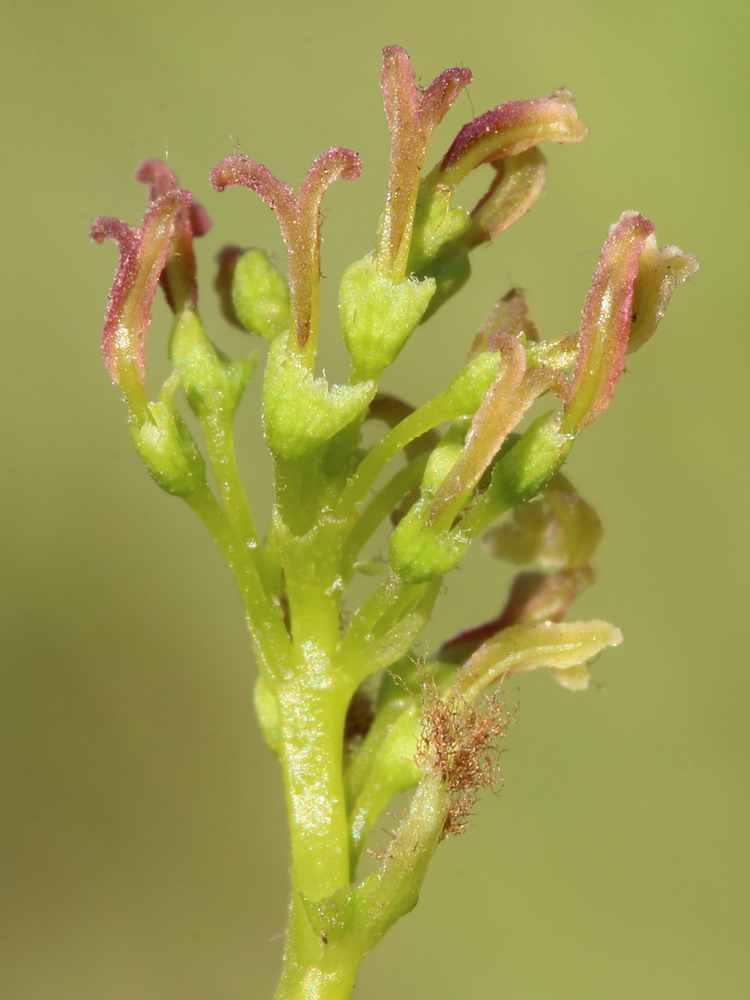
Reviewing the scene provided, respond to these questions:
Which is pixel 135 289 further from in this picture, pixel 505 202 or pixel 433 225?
pixel 505 202

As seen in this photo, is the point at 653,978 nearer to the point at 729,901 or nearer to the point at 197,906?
the point at 729,901

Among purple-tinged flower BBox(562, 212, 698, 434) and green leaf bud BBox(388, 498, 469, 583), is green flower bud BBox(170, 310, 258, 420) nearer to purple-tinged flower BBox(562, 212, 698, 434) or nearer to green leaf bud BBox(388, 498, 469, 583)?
green leaf bud BBox(388, 498, 469, 583)

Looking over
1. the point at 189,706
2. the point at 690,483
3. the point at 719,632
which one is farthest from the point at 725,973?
the point at 189,706

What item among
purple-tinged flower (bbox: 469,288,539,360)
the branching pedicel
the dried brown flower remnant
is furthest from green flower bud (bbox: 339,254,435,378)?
the dried brown flower remnant

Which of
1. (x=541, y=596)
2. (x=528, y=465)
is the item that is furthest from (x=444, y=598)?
(x=528, y=465)

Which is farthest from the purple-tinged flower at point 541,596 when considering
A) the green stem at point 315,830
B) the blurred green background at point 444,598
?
the blurred green background at point 444,598

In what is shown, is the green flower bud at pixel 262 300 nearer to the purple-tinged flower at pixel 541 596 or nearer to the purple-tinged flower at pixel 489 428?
the purple-tinged flower at pixel 489 428
